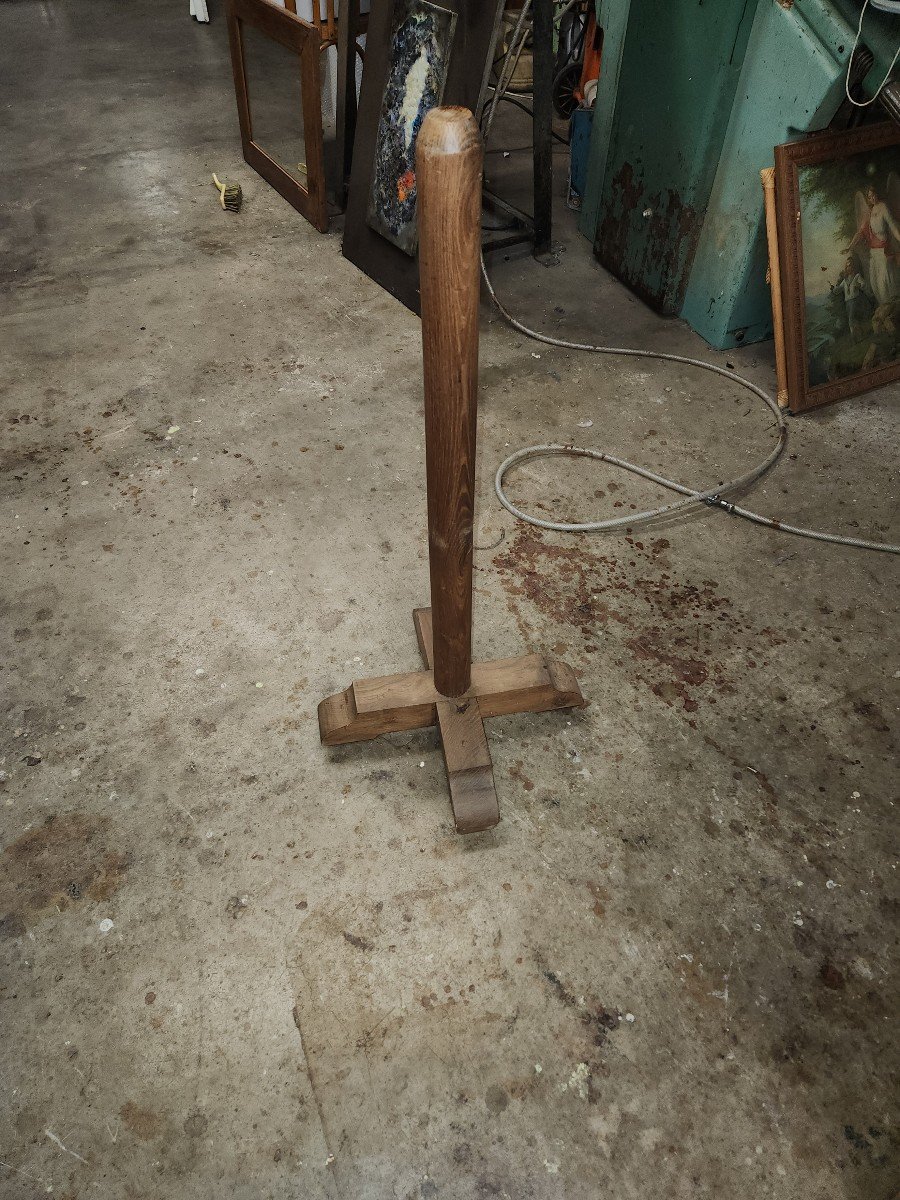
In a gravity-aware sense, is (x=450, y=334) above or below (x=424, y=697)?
above

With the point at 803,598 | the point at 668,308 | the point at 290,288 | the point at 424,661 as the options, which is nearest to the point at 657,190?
the point at 668,308

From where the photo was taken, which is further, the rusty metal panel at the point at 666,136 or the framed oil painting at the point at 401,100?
the framed oil painting at the point at 401,100

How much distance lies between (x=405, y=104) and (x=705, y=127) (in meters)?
1.22

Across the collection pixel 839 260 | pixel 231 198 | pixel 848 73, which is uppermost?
pixel 848 73

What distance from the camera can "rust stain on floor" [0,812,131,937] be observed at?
1.80 meters

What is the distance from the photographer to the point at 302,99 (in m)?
3.92

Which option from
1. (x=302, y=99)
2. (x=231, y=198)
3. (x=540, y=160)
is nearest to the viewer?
(x=540, y=160)

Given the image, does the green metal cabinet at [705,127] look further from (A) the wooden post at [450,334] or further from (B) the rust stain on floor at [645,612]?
(A) the wooden post at [450,334]

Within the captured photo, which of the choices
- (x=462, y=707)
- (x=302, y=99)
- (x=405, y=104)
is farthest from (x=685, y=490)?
(x=302, y=99)

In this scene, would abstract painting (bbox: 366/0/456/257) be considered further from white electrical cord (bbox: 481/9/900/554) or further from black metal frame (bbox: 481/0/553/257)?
black metal frame (bbox: 481/0/553/257)

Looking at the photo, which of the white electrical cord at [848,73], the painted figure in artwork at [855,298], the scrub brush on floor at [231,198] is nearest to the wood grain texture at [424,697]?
the painted figure in artwork at [855,298]

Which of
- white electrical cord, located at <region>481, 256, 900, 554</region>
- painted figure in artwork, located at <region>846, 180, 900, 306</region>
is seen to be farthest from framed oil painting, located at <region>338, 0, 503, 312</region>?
painted figure in artwork, located at <region>846, 180, 900, 306</region>

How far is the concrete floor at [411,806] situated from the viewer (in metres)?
1.53

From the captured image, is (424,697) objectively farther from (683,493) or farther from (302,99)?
(302,99)
